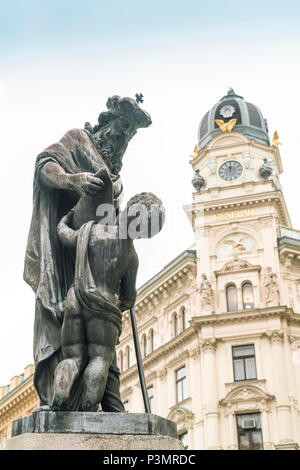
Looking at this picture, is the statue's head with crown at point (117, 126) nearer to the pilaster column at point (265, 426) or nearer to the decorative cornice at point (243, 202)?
the pilaster column at point (265, 426)

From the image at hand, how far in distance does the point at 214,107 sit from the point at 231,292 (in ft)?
45.9

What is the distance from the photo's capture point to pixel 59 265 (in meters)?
4.79

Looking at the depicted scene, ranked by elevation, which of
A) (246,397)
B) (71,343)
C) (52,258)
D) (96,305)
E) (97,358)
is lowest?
(97,358)

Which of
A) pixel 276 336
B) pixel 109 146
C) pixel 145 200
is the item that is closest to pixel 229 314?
pixel 276 336

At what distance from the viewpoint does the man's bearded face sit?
534 cm

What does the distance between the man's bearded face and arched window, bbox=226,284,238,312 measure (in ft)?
95.9

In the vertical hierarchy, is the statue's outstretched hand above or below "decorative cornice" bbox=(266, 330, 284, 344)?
below

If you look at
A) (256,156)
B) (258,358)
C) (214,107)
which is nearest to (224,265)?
(258,358)

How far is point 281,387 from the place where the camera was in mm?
31141

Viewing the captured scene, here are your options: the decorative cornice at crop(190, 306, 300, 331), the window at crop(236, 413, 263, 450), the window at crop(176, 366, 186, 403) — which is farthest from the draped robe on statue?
the window at crop(176, 366, 186, 403)

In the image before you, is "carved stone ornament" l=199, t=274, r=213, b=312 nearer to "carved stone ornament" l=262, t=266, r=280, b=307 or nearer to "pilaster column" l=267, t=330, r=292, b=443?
"carved stone ornament" l=262, t=266, r=280, b=307

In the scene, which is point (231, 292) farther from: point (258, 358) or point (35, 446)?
point (35, 446)

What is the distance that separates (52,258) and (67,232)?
0.22 m

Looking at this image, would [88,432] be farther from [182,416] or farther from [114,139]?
[182,416]
